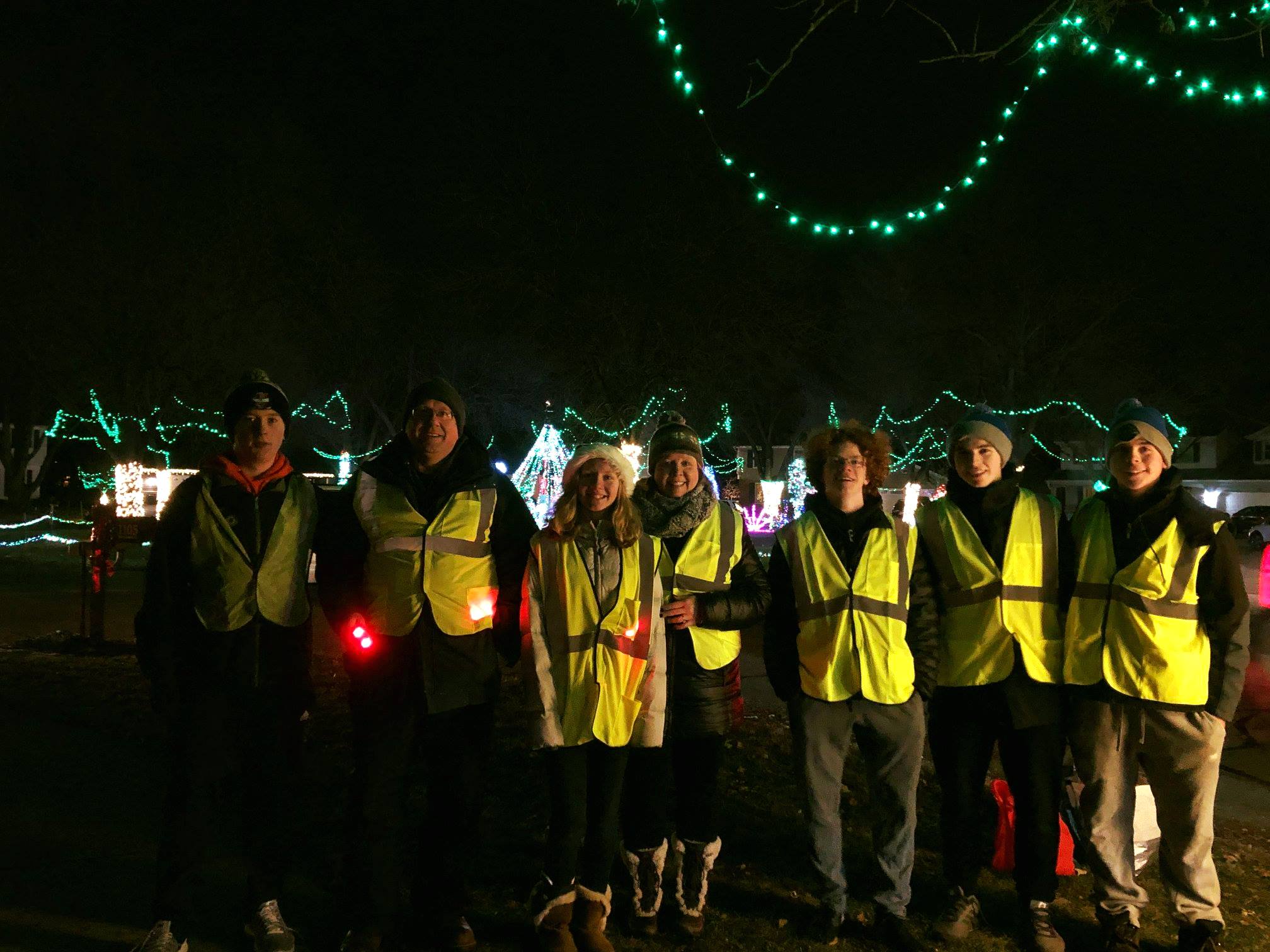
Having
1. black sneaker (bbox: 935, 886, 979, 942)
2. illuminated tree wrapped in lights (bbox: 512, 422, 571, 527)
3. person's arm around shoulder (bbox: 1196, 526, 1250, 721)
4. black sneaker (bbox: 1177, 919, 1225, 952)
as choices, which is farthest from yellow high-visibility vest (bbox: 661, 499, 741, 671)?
illuminated tree wrapped in lights (bbox: 512, 422, 571, 527)

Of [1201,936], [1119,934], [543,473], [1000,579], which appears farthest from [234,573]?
[543,473]

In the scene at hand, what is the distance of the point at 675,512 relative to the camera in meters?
3.76

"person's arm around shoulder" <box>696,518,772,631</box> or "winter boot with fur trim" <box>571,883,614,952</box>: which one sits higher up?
"person's arm around shoulder" <box>696,518,772,631</box>

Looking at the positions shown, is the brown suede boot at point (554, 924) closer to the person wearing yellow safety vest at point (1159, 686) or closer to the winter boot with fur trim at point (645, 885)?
the winter boot with fur trim at point (645, 885)

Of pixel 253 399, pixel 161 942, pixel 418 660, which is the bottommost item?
pixel 161 942

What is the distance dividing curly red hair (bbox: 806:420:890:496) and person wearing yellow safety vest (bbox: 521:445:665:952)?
0.75 metres

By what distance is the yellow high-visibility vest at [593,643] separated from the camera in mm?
3453

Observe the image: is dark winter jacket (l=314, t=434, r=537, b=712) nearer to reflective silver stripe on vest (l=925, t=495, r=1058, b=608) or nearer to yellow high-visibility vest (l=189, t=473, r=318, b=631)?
yellow high-visibility vest (l=189, t=473, r=318, b=631)

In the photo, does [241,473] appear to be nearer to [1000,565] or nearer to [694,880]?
[694,880]

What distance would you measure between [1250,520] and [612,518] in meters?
36.9

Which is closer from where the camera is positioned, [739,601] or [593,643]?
[593,643]

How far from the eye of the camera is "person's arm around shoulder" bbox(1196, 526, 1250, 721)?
3.51 meters

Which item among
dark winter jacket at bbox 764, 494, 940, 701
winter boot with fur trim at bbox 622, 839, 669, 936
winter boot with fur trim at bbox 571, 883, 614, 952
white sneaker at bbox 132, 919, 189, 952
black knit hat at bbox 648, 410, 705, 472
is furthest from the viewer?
black knit hat at bbox 648, 410, 705, 472

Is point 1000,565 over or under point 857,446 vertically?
under
